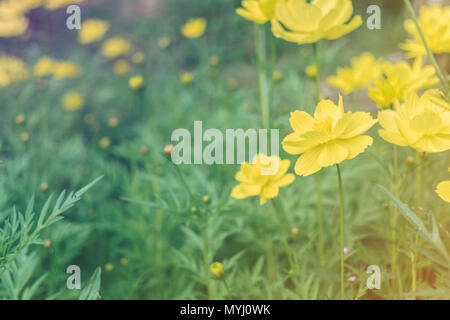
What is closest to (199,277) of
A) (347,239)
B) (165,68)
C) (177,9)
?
(347,239)

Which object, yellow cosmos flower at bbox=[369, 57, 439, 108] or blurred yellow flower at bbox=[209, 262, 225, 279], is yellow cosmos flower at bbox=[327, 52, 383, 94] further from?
blurred yellow flower at bbox=[209, 262, 225, 279]

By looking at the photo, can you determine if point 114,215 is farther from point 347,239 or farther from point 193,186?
point 347,239

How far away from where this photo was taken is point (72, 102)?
7.35ft

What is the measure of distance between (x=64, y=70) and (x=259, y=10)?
5.46 feet

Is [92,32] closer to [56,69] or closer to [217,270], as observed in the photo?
[56,69]

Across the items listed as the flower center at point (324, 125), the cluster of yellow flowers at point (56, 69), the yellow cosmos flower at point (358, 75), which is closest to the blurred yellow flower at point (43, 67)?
the cluster of yellow flowers at point (56, 69)

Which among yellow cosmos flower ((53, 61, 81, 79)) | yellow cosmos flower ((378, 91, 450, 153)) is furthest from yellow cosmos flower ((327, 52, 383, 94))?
yellow cosmos flower ((53, 61, 81, 79))

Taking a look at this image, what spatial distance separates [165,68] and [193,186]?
1.68 m

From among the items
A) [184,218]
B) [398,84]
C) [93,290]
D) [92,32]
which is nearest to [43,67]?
[92,32]

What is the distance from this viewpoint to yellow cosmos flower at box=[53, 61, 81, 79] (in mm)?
2252

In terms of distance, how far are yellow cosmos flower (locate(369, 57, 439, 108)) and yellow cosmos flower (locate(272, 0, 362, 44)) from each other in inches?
4.7

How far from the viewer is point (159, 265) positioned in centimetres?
125

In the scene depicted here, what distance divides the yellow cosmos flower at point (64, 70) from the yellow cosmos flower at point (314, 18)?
174cm

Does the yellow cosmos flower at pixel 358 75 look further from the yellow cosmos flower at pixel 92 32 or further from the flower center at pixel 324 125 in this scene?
the yellow cosmos flower at pixel 92 32
